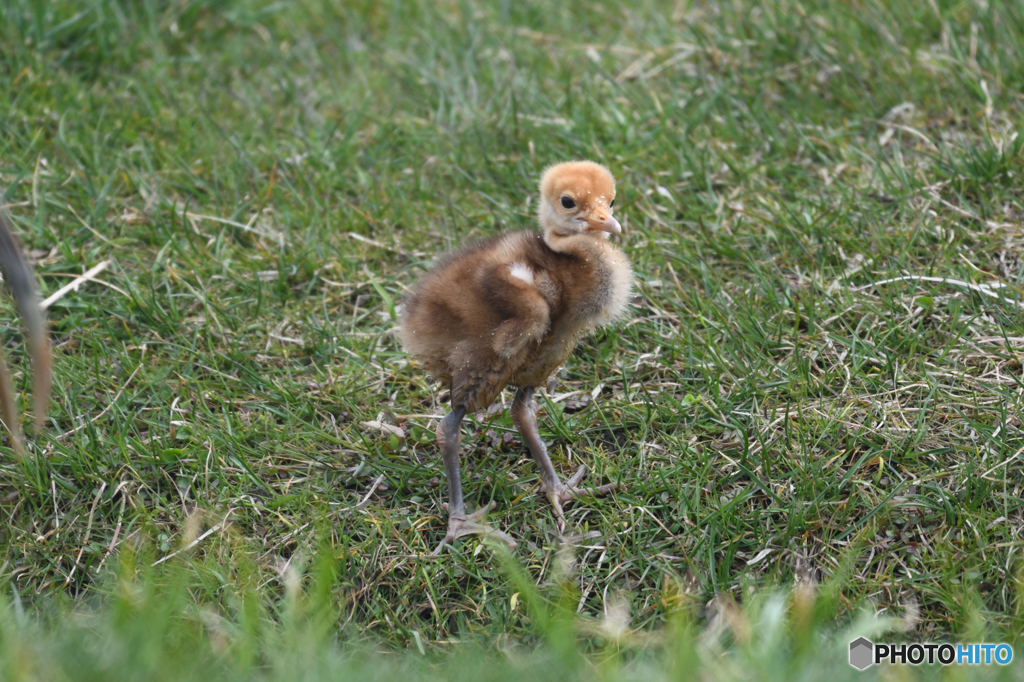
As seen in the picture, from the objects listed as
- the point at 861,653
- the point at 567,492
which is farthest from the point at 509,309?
the point at 861,653

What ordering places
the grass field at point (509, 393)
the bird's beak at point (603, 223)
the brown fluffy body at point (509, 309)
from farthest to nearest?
1. the bird's beak at point (603, 223)
2. the brown fluffy body at point (509, 309)
3. the grass field at point (509, 393)

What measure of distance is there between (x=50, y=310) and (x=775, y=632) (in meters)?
3.44

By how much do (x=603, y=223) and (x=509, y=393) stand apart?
105 cm

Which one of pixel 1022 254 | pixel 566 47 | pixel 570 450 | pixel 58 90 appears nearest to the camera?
pixel 570 450

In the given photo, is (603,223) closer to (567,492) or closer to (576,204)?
(576,204)

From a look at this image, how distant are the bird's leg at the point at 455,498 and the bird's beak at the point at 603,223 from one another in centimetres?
78

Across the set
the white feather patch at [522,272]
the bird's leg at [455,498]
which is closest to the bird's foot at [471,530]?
the bird's leg at [455,498]

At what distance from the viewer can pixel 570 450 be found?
3613mm

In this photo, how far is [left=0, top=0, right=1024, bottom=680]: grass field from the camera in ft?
9.55

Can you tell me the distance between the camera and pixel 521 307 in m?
3.06

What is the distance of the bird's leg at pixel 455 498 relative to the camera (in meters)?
3.24

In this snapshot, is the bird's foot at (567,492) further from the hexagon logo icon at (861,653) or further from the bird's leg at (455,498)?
the hexagon logo icon at (861,653)

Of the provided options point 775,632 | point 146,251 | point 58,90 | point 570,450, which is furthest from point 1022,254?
point 58,90

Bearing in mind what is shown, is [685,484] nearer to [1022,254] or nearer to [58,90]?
[1022,254]
